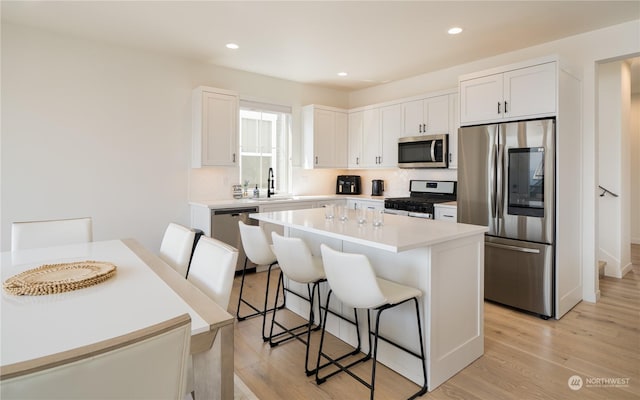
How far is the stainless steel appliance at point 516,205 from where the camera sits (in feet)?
9.96

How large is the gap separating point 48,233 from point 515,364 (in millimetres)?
3308

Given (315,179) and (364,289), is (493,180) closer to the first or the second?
(364,289)

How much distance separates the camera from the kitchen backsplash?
178 inches

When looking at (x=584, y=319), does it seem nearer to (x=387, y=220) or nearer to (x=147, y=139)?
(x=387, y=220)

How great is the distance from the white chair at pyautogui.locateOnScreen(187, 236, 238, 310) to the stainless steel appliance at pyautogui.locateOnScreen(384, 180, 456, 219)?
2.93 m

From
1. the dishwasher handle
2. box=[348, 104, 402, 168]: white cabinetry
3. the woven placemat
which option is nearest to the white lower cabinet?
box=[348, 104, 402, 168]: white cabinetry

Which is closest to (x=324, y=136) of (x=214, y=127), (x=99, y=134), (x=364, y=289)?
(x=214, y=127)

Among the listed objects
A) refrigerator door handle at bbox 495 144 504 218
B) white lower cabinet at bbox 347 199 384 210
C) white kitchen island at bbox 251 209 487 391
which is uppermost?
refrigerator door handle at bbox 495 144 504 218

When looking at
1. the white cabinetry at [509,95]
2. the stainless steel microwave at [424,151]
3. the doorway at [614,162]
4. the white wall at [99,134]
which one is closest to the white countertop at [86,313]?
the white wall at [99,134]

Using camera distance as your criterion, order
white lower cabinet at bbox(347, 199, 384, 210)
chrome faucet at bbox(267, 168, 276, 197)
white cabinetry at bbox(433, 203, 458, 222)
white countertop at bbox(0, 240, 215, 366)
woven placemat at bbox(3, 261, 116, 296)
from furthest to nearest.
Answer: chrome faucet at bbox(267, 168, 276, 197)
white lower cabinet at bbox(347, 199, 384, 210)
white cabinetry at bbox(433, 203, 458, 222)
woven placemat at bbox(3, 261, 116, 296)
white countertop at bbox(0, 240, 215, 366)

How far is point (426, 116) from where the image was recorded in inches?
178

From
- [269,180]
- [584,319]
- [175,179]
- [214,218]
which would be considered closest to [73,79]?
[175,179]

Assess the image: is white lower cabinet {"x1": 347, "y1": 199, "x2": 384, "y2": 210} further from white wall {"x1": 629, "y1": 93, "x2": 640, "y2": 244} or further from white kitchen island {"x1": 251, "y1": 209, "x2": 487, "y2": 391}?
white wall {"x1": 629, "y1": 93, "x2": 640, "y2": 244}

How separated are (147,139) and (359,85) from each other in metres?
3.25
